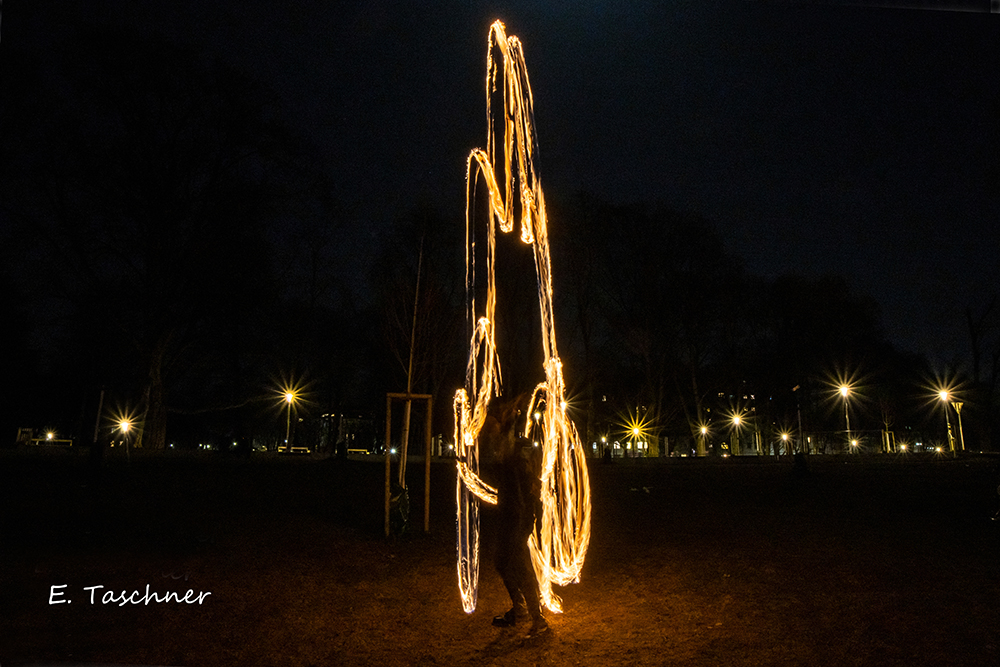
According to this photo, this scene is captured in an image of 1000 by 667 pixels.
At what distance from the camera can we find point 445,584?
28.5 feet

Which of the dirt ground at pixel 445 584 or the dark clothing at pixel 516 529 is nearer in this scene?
the dirt ground at pixel 445 584

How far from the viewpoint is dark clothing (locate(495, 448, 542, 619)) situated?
21.7 feet

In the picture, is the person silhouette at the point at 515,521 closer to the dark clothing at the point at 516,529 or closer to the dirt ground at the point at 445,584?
the dark clothing at the point at 516,529

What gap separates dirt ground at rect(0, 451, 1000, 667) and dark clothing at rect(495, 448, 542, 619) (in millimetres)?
411

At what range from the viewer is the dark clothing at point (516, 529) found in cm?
662

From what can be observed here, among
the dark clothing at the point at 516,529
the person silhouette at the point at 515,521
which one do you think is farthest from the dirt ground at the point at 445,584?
the dark clothing at the point at 516,529

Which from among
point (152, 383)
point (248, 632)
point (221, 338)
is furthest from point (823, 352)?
point (248, 632)

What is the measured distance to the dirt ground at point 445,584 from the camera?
6129 millimetres

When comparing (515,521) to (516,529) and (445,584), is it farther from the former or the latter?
(445,584)

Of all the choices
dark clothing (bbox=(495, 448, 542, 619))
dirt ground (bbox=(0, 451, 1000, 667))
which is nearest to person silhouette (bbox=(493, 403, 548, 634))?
dark clothing (bbox=(495, 448, 542, 619))

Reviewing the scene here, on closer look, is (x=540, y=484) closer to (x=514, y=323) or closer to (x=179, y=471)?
(x=179, y=471)

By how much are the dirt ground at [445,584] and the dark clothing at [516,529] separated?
0.41 m

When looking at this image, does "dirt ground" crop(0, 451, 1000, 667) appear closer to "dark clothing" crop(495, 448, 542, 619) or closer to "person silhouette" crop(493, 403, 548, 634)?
"person silhouette" crop(493, 403, 548, 634)

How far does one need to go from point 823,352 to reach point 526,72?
135 feet
